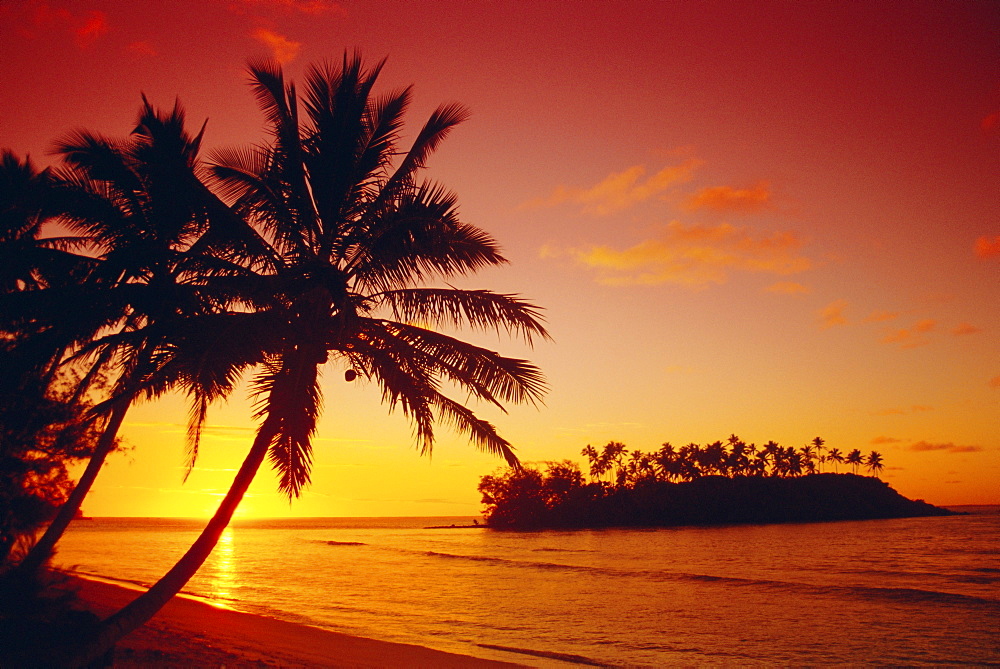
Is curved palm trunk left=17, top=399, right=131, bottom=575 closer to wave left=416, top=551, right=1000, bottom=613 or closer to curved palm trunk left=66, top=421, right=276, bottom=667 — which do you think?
curved palm trunk left=66, top=421, right=276, bottom=667

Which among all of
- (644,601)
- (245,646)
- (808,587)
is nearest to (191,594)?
(245,646)

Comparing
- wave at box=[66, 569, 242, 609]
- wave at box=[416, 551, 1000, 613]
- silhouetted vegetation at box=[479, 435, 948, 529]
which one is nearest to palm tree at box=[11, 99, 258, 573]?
wave at box=[66, 569, 242, 609]

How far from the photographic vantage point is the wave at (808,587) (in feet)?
73.8

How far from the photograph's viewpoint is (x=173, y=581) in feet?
23.4

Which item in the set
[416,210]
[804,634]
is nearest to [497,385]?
[416,210]

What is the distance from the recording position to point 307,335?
7586 millimetres

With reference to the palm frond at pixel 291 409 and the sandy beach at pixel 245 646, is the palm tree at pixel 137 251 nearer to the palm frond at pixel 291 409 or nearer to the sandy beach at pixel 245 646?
the palm frond at pixel 291 409

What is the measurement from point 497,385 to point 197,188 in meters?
4.54

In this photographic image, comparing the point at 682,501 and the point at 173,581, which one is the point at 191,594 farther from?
the point at 682,501

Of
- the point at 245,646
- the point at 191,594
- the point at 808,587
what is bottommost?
the point at 808,587

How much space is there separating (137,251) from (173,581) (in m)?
4.19

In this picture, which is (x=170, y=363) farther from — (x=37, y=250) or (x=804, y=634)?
(x=804, y=634)

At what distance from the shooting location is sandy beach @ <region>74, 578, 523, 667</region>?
9.28 metres

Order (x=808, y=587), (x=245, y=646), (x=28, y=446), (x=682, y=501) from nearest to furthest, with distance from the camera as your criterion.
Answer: (x=28, y=446) → (x=245, y=646) → (x=808, y=587) → (x=682, y=501)
